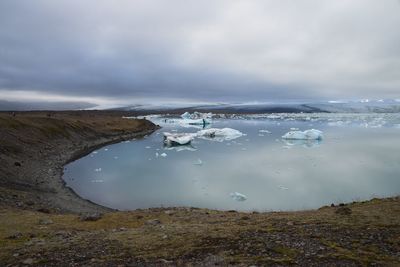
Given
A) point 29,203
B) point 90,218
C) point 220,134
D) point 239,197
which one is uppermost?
point 90,218

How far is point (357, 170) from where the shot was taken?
2156 cm

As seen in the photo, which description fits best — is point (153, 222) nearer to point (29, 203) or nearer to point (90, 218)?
point (90, 218)

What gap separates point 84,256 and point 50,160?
21245 millimetres

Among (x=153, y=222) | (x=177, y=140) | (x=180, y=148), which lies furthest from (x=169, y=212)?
(x=177, y=140)

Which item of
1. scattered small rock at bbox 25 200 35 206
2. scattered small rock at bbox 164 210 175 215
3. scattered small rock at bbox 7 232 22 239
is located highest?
scattered small rock at bbox 7 232 22 239

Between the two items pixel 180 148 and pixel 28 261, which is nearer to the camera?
pixel 28 261

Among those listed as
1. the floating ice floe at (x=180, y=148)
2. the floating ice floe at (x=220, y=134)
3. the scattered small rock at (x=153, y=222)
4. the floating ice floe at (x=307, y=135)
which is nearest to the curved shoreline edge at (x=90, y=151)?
the scattered small rock at (x=153, y=222)

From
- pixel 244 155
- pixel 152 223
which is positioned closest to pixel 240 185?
pixel 152 223

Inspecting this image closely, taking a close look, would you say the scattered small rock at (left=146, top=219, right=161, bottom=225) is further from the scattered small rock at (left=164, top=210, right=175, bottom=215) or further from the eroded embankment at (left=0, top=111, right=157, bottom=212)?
the eroded embankment at (left=0, top=111, right=157, bottom=212)

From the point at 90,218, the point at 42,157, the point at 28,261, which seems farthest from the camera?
the point at 42,157

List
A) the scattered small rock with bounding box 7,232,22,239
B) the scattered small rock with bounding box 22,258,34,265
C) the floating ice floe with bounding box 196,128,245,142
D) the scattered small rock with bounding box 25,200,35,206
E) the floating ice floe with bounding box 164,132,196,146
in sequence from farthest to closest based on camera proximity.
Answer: the floating ice floe with bounding box 196,128,245,142
the floating ice floe with bounding box 164,132,196,146
the scattered small rock with bounding box 25,200,35,206
the scattered small rock with bounding box 7,232,22,239
the scattered small rock with bounding box 22,258,34,265

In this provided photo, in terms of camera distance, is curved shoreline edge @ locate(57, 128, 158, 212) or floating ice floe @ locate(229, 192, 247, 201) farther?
curved shoreline edge @ locate(57, 128, 158, 212)

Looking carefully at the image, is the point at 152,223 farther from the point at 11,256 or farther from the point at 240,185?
the point at 240,185

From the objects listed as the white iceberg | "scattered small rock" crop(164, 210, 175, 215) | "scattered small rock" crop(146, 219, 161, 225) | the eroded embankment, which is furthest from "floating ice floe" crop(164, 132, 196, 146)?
"scattered small rock" crop(146, 219, 161, 225)
